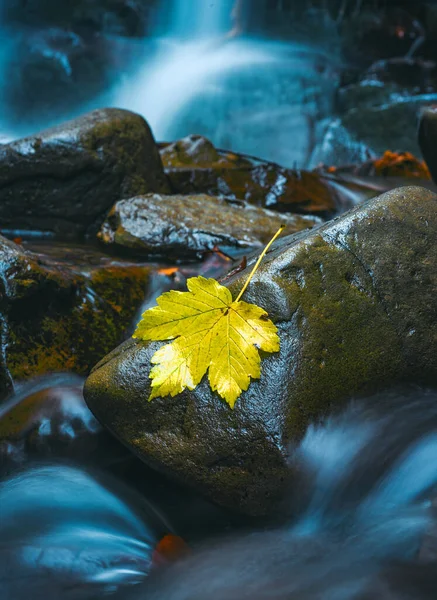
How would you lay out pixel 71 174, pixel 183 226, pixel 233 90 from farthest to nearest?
pixel 233 90 < pixel 71 174 < pixel 183 226

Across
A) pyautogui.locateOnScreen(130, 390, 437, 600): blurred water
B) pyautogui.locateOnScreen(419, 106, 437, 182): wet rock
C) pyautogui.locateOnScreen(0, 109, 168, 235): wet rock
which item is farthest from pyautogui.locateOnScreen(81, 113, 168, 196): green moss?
pyautogui.locateOnScreen(130, 390, 437, 600): blurred water

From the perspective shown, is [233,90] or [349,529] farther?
[233,90]

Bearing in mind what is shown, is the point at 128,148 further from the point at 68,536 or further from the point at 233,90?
the point at 233,90

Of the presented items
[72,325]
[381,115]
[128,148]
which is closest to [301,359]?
[72,325]

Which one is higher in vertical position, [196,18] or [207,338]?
[196,18]

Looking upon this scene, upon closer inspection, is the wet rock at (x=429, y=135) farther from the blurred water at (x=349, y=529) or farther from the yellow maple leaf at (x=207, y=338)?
the yellow maple leaf at (x=207, y=338)

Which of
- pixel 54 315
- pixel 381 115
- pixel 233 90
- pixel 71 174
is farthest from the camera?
pixel 381 115
